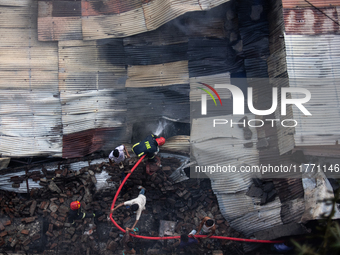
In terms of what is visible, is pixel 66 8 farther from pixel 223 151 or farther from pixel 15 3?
pixel 223 151

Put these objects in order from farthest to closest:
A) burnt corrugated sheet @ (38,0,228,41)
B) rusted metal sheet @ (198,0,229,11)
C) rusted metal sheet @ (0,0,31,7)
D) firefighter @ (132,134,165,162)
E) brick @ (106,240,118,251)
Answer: rusted metal sheet @ (0,0,31,7) → burnt corrugated sheet @ (38,0,228,41) → brick @ (106,240,118,251) → firefighter @ (132,134,165,162) → rusted metal sheet @ (198,0,229,11)

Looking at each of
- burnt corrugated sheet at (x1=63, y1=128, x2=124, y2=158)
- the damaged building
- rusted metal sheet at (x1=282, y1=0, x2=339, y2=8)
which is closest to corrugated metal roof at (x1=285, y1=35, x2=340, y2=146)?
the damaged building

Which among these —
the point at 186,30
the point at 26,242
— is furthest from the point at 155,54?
the point at 26,242

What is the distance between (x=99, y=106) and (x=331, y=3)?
362 inches

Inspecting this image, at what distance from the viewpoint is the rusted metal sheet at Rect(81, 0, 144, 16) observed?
10.7 m

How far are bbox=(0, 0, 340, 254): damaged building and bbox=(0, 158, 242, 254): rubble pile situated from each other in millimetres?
45

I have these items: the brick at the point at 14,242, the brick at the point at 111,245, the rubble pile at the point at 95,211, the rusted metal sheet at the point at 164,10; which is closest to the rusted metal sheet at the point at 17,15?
the rusted metal sheet at the point at 164,10

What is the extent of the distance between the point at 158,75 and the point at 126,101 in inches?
66.6

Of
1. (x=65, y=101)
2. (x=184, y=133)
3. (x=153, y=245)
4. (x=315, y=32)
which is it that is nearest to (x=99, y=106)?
(x=65, y=101)

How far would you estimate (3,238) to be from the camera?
1034 centimetres

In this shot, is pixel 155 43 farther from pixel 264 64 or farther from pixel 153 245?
pixel 153 245

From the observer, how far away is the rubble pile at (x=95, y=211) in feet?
33.4

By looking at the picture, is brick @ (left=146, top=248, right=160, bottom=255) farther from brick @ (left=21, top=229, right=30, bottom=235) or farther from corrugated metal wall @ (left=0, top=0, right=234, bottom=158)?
brick @ (left=21, top=229, right=30, bottom=235)

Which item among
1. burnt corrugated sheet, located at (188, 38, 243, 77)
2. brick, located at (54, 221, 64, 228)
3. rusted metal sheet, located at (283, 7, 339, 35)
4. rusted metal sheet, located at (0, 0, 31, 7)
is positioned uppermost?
rusted metal sheet, located at (0, 0, 31, 7)
